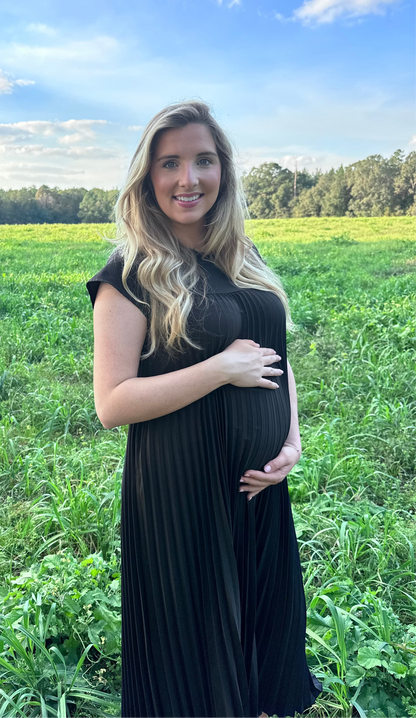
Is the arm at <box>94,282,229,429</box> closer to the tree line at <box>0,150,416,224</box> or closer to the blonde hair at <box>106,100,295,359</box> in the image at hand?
the blonde hair at <box>106,100,295,359</box>

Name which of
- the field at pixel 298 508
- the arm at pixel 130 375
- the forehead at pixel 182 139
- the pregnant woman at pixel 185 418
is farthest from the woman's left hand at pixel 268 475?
the forehead at pixel 182 139

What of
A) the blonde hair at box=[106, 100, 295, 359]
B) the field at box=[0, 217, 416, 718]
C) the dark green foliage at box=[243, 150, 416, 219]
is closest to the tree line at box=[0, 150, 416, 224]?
the dark green foliage at box=[243, 150, 416, 219]

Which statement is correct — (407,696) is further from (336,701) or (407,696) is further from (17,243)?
(17,243)

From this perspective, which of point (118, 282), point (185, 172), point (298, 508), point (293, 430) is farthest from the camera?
point (298, 508)

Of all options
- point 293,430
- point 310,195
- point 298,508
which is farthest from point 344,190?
point 293,430

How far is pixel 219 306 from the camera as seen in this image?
1.28 metres

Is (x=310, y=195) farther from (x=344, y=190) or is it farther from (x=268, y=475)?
(x=268, y=475)

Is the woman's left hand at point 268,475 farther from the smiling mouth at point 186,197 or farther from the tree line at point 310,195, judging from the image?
the tree line at point 310,195

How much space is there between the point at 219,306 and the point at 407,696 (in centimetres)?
150

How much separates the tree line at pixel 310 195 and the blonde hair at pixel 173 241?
14097 millimetres

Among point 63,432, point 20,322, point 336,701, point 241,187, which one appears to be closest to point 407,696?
point 336,701

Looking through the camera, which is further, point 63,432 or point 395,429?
point 63,432

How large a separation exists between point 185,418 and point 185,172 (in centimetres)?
65

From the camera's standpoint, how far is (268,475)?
4.46 ft
